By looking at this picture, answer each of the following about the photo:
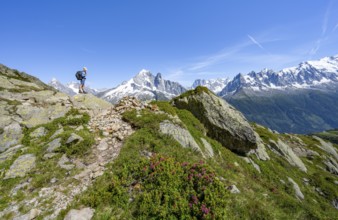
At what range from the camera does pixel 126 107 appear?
2119cm

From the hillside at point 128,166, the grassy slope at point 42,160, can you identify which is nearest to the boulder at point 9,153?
the hillside at point 128,166

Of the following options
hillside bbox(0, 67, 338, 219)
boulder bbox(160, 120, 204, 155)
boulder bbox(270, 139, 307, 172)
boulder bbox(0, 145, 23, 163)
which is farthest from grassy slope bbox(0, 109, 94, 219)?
boulder bbox(270, 139, 307, 172)

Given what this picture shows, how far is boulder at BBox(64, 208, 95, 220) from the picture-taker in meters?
8.73

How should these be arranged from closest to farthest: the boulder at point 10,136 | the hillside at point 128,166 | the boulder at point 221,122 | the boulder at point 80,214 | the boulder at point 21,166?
1. the boulder at point 80,214
2. the hillside at point 128,166
3. the boulder at point 21,166
4. the boulder at point 10,136
5. the boulder at point 221,122

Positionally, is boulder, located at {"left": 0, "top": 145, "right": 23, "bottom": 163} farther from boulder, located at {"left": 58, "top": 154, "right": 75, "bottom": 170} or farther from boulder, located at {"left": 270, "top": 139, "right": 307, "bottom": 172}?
boulder, located at {"left": 270, "top": 139, "right": 307, "bottom": 172}

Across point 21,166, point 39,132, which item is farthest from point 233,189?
point 39,132

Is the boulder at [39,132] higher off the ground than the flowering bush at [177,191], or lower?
higher

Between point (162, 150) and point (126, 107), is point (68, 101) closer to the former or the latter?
point (126, 107)

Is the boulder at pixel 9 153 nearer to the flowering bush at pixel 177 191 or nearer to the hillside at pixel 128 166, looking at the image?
the hillside at pixel 128 166

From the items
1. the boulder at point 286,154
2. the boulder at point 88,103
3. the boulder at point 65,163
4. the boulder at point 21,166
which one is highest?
the boulder at point 88,103

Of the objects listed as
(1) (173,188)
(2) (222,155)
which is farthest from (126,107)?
(1) (173,188)

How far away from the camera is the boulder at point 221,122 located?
25141 mm

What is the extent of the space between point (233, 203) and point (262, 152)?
2269 cm

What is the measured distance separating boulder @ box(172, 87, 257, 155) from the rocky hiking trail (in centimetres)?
896
